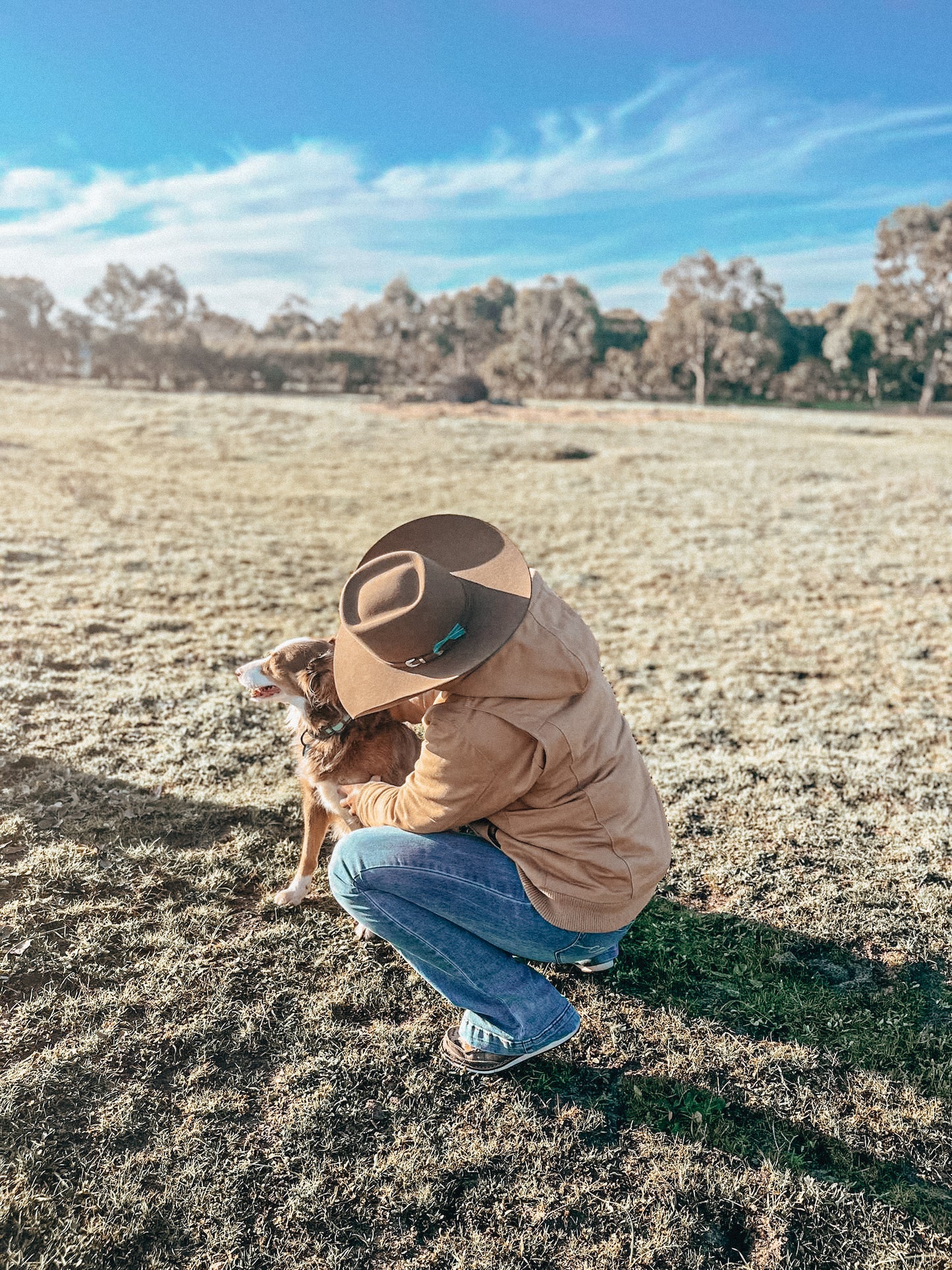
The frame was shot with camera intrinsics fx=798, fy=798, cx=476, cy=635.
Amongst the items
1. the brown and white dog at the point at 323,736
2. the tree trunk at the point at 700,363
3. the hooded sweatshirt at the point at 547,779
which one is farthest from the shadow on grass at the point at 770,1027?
the tree trunk at the point at 700,363

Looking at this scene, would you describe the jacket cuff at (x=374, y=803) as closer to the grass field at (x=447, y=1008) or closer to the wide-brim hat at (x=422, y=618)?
the wide-brim hat at (x=422, y=618)

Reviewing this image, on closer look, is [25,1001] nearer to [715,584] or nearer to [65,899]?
Answer: [65,899]

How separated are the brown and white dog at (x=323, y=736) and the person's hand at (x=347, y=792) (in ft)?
0.04

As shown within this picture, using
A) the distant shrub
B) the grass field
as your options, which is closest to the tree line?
the distant shrub

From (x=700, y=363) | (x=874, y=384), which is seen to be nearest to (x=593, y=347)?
(x=700, y=363)

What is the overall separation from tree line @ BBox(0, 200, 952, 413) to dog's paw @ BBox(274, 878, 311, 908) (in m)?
28.1

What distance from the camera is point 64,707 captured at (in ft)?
16.2

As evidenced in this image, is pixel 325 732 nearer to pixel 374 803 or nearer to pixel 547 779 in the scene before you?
pixel 374 803

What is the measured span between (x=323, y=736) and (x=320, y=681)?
22cm

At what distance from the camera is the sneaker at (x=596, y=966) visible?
3.04 m

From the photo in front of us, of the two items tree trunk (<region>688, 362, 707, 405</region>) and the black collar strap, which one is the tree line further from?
the black collar strap

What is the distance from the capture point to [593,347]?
4706 centimetres

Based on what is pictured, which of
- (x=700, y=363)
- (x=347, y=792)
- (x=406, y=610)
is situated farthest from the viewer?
(x=700, y=363)

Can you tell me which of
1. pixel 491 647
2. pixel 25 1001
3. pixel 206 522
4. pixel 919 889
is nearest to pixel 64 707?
pixel 25 1001
